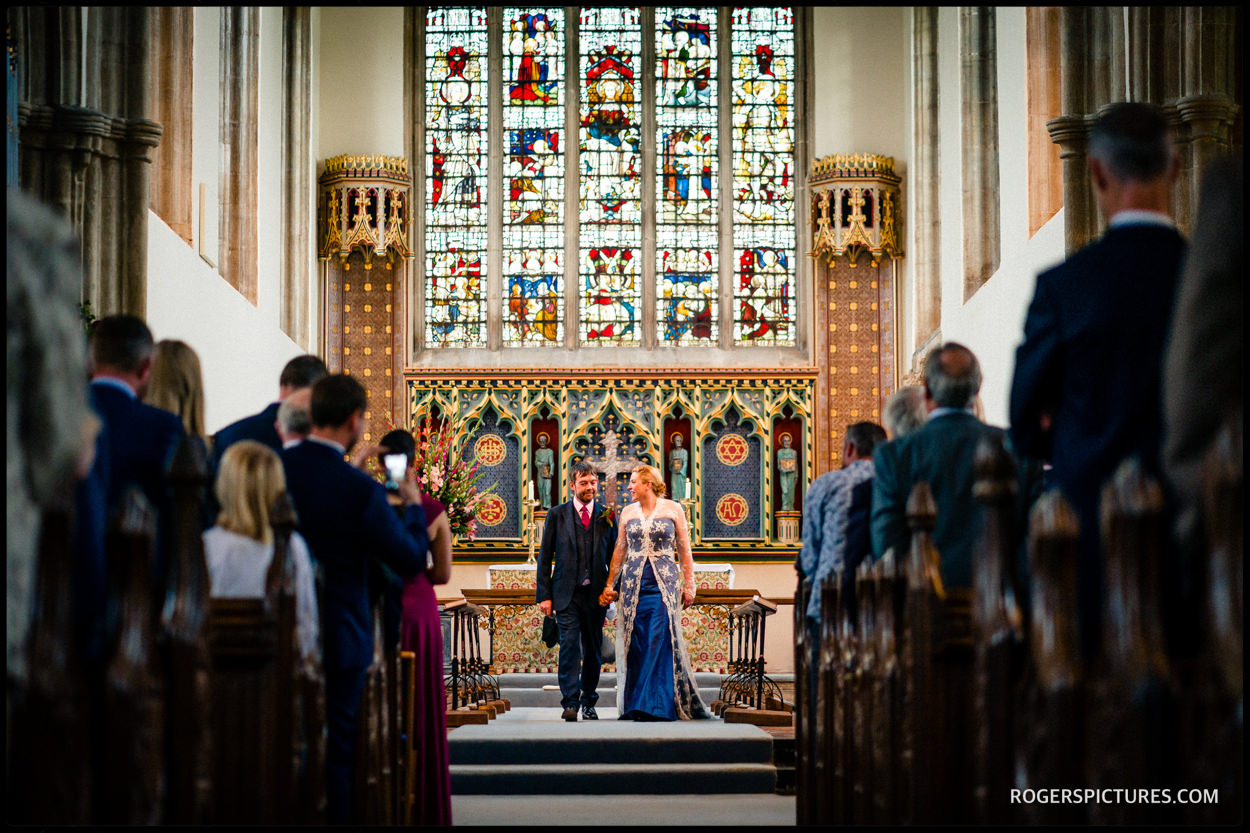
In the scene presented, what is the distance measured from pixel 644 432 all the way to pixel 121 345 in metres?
11.0

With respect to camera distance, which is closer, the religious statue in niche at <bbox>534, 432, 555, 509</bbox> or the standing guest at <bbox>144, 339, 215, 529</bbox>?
the standing guest at <bbox>144, 339, 215, 529</bbox>

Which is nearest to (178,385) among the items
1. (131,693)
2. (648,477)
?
(131,693)

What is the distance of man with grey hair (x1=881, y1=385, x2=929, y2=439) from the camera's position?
4.64m

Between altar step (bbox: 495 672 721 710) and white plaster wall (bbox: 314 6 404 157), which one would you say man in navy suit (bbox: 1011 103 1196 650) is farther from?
white plaster wall (bbox: 314 6 404 157)

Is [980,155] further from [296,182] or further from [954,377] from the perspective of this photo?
[954,377]

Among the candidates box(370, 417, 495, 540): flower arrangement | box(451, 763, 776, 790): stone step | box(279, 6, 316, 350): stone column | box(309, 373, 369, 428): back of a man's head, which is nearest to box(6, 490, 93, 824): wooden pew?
box(309, 373, 369, 428): back of a man's head

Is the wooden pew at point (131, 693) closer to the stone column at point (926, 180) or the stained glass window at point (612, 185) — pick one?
the stone column at point (926, 180)

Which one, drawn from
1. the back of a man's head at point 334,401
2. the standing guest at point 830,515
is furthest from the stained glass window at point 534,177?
the back of a man's head at point 334,401

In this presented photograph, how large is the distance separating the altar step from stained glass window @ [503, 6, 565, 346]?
4.48m

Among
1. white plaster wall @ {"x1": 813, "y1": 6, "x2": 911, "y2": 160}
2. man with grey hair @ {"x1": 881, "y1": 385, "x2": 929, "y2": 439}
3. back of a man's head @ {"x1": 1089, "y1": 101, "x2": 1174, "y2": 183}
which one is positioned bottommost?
man with grey hair @ {"x1": 881, "y1": 385, "x2": 929, "y2": 439}

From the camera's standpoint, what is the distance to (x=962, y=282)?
12633mm

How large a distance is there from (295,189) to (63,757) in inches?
464

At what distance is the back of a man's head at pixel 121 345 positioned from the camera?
11.6ft

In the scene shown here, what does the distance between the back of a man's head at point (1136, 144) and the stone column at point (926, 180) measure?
11.0 m
